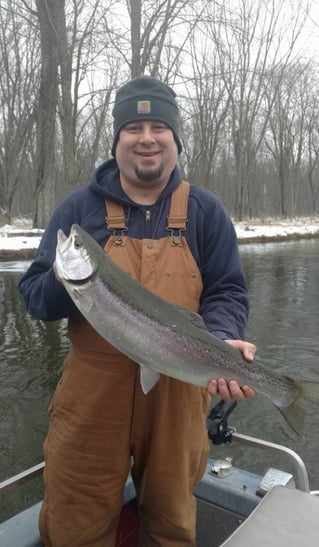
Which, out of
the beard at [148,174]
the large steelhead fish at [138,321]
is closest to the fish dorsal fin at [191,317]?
the large steelhead fish at [138,321]

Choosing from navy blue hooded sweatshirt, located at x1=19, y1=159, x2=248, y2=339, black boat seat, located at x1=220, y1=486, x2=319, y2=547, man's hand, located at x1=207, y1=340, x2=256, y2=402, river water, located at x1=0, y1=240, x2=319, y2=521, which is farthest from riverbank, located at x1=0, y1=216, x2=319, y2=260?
black boat seat, located at x1=220, y1=486, x2=319, y2=547

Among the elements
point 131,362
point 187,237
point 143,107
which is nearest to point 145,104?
point 143,107

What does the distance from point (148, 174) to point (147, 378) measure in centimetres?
106

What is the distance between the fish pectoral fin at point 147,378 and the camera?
244 centimetres

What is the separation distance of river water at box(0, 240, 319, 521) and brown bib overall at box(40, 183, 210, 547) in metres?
2.36

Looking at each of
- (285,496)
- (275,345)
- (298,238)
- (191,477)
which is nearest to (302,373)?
(275,345)

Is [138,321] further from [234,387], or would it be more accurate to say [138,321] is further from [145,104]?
[145,104]

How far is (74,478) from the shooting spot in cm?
262

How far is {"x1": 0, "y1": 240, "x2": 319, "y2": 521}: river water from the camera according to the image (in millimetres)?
5516

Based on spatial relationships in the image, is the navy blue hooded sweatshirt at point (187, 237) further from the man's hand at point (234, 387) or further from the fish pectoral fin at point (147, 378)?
the fish pectoral fin at point (147, 378)

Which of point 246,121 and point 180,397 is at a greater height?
point 246,121

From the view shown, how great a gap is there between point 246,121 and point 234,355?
3919cm

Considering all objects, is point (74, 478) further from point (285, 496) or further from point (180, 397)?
point (285, 496)

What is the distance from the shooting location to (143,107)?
2783 mm
